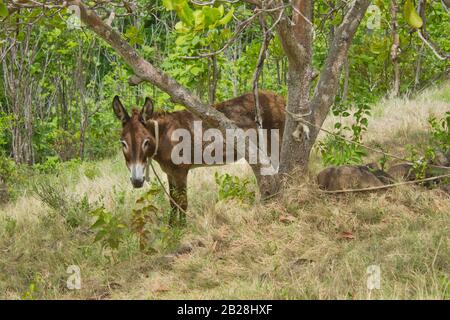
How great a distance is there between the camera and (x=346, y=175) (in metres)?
7.11

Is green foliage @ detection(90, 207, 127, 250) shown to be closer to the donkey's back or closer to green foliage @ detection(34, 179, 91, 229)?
green foliage @ detection(34, 179, 91, 229)

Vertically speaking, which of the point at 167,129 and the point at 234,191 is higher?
the point at 167,129

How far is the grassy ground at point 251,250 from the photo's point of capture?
5.10 meters

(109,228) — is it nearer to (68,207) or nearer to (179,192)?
(179,192)

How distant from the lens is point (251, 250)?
6.09 m

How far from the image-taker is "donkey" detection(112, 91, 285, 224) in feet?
23.4

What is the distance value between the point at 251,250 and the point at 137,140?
1972 mm

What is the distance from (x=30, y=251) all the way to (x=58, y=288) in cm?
142

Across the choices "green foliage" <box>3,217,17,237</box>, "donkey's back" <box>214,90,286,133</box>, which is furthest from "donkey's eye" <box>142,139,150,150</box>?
"green foliage" <box>3,217,17,237</box>

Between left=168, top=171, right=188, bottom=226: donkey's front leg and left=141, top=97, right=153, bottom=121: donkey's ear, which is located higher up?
left=141, top=97, right=153, bottom=121: donkey's ear

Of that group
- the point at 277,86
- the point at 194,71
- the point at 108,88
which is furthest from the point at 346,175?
the point at 108,88

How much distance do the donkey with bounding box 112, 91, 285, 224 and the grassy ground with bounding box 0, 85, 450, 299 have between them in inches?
16.9

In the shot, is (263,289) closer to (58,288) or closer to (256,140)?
(58,288)

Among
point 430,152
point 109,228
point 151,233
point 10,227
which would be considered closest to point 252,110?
point 151,233
